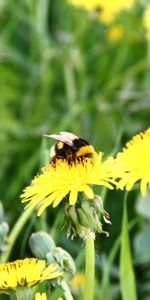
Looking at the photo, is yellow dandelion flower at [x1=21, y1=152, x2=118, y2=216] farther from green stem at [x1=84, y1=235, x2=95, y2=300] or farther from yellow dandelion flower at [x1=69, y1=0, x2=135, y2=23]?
yellow dandelion flower at [x1=69, y1=0, x2=135, y2=23]

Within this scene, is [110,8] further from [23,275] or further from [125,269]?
[23,275]

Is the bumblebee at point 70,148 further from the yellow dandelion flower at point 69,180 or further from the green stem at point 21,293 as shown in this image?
the green stem at point 21,293

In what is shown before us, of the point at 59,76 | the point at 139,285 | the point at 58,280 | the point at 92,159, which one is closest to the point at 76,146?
the point at 92,159

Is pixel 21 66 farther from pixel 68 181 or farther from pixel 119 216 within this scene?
pixel 68 181

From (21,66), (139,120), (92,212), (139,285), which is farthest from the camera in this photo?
(21,66)

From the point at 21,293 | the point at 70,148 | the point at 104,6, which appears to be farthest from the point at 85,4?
the point at 21,293

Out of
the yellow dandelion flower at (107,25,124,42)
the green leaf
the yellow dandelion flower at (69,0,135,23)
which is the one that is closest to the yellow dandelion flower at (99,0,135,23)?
the yellow dandelion flower at (69,0,135,23)

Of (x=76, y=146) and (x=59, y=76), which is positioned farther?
(x=59, y=76)

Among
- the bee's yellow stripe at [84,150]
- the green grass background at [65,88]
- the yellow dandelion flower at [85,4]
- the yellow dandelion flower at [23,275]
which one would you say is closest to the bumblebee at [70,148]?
the bee's yellow stripe at [84,150]
